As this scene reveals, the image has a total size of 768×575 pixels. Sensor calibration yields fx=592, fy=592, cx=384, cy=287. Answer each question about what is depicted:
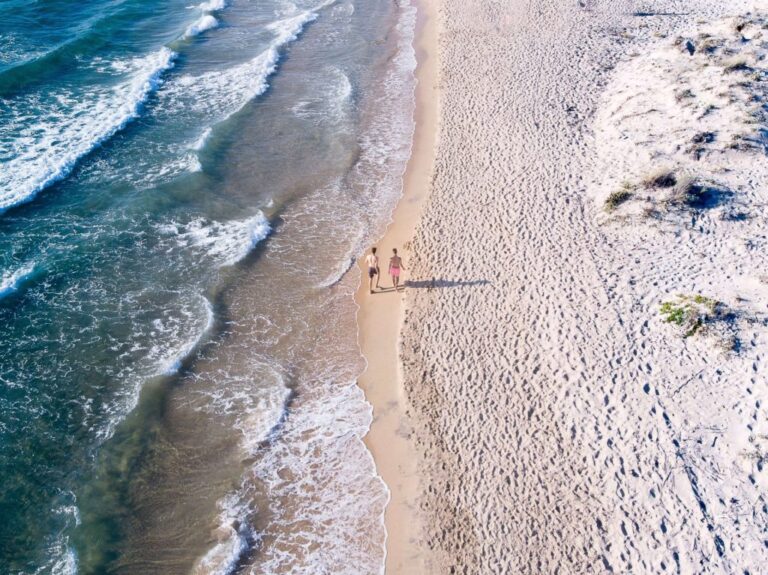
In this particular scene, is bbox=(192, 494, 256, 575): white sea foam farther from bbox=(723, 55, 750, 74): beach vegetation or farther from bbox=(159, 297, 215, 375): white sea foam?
bbox=(723, 55, 750, 74): beach vegetation

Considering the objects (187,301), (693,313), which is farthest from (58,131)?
(693,313)

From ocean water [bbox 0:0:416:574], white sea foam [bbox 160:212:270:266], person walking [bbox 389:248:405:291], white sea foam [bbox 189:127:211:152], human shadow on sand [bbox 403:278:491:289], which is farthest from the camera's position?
white sea foam [bbox 189:127:211:152]

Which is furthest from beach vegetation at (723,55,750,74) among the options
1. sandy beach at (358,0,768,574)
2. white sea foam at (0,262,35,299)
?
white sea foam at (0,262,35,299)

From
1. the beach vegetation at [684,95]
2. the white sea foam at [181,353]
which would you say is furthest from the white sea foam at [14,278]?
the beach vegetation at [684,95]

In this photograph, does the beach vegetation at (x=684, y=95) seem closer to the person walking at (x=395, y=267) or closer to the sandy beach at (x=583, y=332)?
the sandy beach at (x=583, y=332)

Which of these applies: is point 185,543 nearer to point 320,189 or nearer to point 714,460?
point 714,460

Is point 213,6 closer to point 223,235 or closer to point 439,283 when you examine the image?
point 223,235

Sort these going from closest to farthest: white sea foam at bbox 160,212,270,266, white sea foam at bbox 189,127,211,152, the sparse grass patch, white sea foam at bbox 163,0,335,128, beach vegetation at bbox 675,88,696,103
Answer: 1. the sparse grass patch
2. white sea foam at bbox 160,212,270,266
3. beach vegetation at bbox 675,88,696,103
4. white sea foam at bbox 189,127,211,152
5. white sea foam at bbox 163,0,335,128
